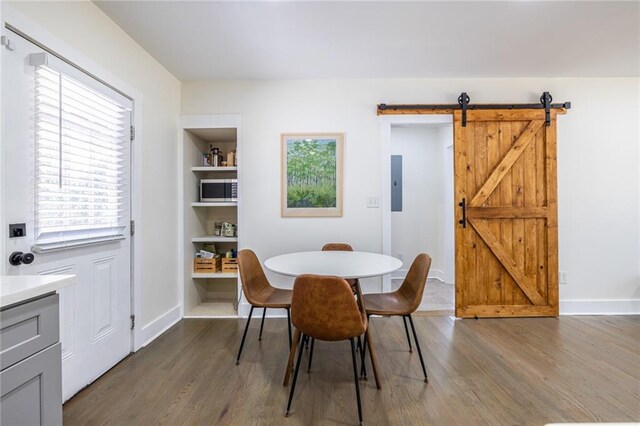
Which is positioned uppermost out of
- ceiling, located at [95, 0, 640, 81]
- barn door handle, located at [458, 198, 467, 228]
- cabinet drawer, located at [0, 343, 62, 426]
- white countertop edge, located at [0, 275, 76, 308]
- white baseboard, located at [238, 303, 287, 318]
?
ceiling, located at [95, 0, 640, 81]

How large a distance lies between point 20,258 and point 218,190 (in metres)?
1.91

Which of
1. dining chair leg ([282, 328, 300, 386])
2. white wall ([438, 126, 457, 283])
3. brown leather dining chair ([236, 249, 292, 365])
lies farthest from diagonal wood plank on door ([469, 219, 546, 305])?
dining chair leg ([282, 328, 300, 386])

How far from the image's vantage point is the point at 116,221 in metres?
2.13

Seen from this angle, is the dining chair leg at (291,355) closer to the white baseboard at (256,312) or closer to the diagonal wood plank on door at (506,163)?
the white baseboard at (256,312)

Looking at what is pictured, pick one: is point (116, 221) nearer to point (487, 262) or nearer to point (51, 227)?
point (51, 227)

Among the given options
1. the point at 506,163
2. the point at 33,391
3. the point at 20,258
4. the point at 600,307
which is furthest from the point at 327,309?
the point at 600,307

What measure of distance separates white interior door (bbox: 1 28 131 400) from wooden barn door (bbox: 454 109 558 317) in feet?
9.88

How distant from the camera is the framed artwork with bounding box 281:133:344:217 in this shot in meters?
3.05

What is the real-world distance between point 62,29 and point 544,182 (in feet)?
13.4

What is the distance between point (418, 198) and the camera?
4.46 metres

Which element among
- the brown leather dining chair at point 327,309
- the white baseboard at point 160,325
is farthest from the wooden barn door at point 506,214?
the white baseboard at point 160,325

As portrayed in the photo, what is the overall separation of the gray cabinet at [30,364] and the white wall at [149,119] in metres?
1.50

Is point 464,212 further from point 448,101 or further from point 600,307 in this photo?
point 600,307

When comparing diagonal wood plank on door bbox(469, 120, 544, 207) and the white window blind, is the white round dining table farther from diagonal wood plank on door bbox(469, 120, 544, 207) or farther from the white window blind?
diagonal wood plank on door bbox(469, 120, 544, 207)
